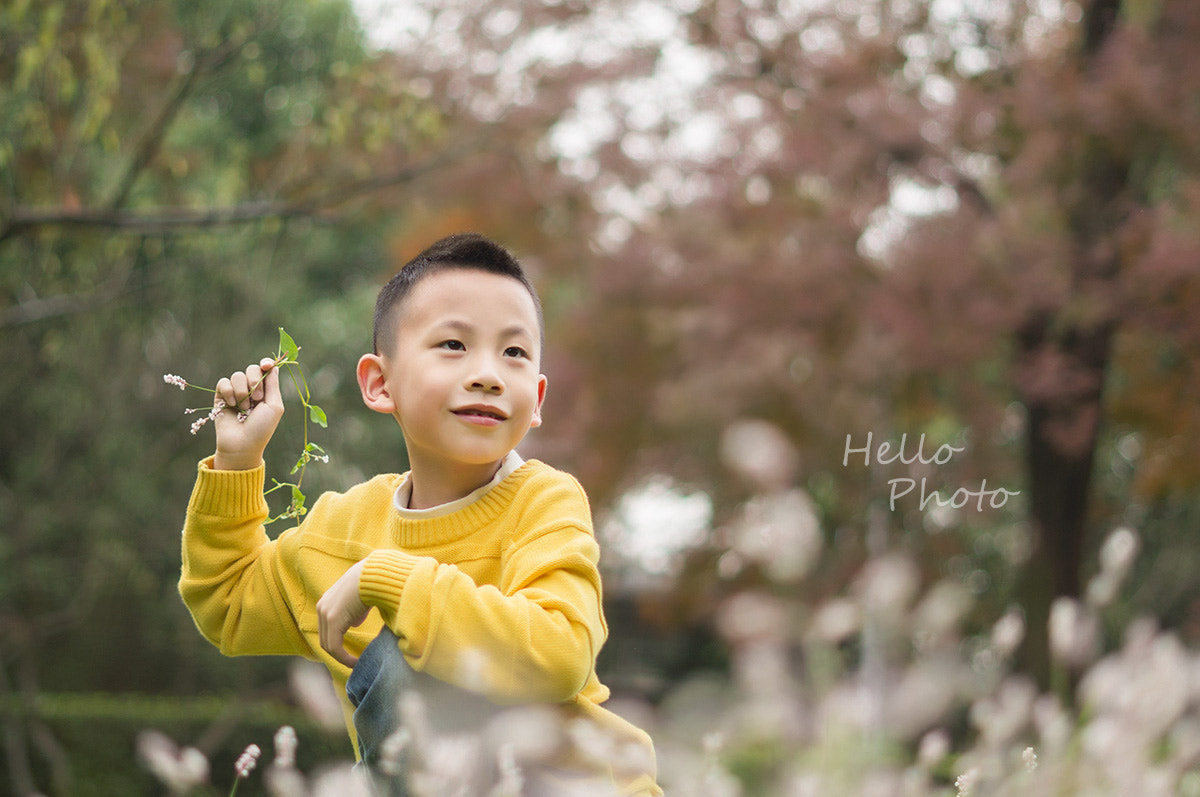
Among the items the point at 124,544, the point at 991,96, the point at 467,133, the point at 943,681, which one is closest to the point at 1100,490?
the point at 991,96

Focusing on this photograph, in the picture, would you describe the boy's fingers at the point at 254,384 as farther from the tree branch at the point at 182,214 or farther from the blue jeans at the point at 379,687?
the tree branch at the point at 182,214

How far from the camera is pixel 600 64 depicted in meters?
10.5

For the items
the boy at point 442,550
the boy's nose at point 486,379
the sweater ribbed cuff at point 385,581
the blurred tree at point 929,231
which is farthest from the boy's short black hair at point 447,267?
the blurred tree at point 929,231

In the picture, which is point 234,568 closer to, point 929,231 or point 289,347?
point 289,347

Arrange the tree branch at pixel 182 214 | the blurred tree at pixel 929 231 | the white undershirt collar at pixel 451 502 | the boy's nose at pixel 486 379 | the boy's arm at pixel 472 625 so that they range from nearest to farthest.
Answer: the boy's arm at pixel 472 625, the boy's nose at pixel 486 379, the white undershirt collar at pixel 451 502, the tree branch at pixel 182 214, the blurred tree at pixel 929 231

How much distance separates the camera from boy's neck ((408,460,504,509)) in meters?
1.92

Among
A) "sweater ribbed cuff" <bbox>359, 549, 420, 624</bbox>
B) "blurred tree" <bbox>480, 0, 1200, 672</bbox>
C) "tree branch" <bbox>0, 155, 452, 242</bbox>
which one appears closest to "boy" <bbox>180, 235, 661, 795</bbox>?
"sweater ribbed cuff" <bbox>359, 549, 420, 624</bbox>

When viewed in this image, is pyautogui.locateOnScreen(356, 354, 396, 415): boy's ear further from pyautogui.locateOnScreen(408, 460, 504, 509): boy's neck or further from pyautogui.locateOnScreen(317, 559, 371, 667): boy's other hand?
pyautogui.locateOnScreen(317, 559, 371, 667): boy's other hand

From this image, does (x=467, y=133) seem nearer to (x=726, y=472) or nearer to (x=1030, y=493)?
(x=1030, y=493)

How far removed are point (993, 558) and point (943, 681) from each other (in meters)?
21.3

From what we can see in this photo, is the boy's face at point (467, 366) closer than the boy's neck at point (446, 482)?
Yes

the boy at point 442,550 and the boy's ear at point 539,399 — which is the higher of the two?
the boy's ear at point 539,399

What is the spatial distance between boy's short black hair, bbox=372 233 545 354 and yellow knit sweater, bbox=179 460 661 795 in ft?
1.05

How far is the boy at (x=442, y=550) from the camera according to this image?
1558mm
